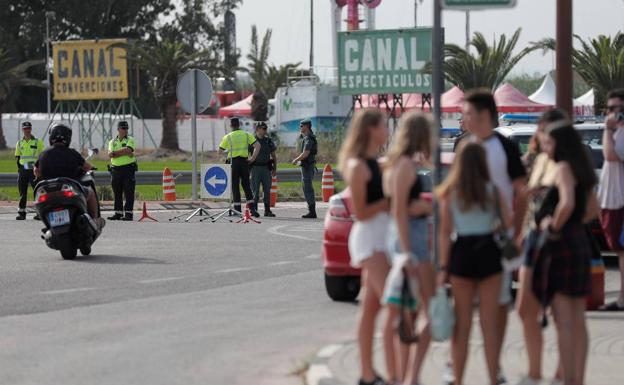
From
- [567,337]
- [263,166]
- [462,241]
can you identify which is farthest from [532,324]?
[263,166]

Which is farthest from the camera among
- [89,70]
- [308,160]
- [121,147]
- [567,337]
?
[89,70]

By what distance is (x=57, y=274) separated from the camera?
677 inches

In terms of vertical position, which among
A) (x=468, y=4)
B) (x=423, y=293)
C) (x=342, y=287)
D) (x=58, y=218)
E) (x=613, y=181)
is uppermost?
(x=468, y=4)

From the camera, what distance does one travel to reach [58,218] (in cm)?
1897

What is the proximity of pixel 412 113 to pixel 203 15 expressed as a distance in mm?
92375

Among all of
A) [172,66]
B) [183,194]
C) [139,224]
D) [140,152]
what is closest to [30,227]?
[139,224]

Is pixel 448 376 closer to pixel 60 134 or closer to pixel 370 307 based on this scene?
pixel 370 307

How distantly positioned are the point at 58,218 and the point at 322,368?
32.0ft

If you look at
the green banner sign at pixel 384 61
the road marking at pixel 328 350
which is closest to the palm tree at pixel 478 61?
the green banner sign at pixel 384 61

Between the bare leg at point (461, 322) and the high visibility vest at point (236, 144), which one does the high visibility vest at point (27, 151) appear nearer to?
the high visibility vest at point (236, 144)

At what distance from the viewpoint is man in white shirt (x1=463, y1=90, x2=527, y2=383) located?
8.70 m

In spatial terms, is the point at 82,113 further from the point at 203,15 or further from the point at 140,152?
the point at 203,15

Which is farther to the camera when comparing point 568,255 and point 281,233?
point 281,233

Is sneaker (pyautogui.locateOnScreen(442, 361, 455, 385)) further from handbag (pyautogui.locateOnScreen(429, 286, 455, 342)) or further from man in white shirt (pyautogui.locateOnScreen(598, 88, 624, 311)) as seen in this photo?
man in white shirt (pyautogui.locateOnScreen(598, 88, 624, 311))
